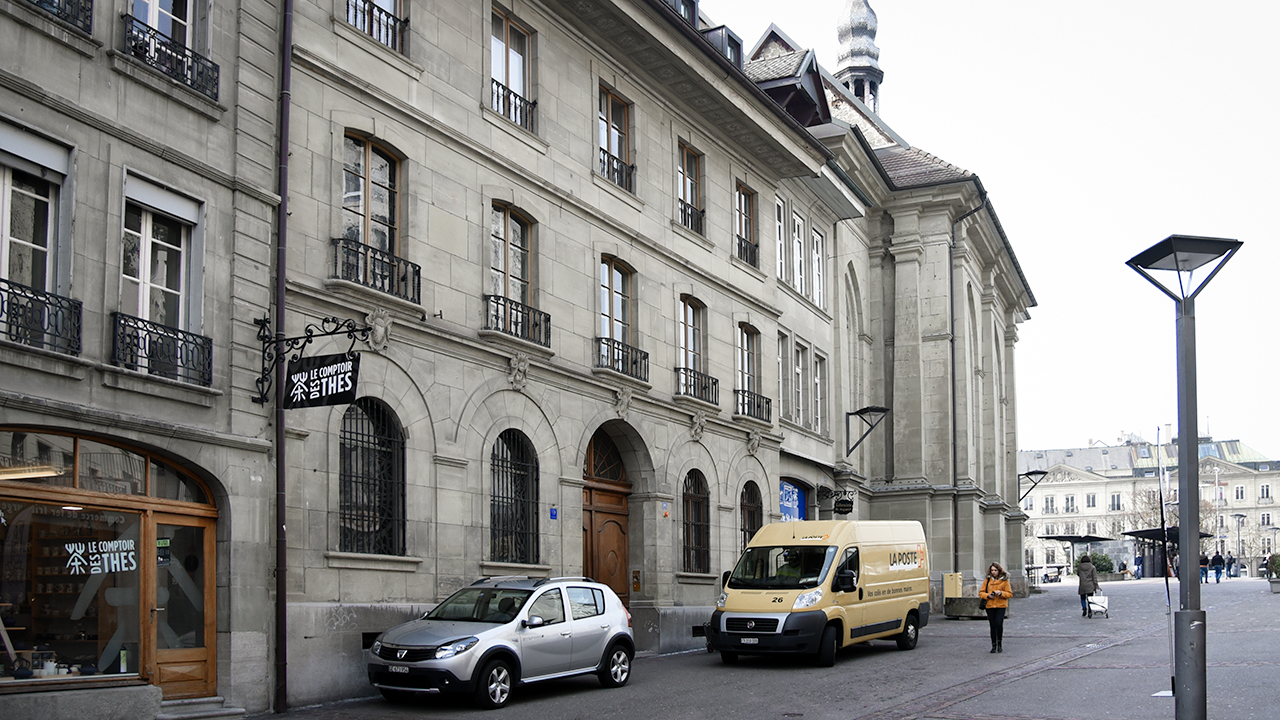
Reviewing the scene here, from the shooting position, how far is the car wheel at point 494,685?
49.6 ft

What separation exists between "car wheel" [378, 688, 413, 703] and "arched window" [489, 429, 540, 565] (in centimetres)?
425

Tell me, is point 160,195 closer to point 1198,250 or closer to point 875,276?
point 1198,250

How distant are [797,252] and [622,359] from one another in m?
11.5

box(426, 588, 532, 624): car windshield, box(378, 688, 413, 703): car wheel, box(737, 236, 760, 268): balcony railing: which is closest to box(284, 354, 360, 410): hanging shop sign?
box(426, 588, 532, 624): car windshield

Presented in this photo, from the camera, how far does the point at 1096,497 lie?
162250mm

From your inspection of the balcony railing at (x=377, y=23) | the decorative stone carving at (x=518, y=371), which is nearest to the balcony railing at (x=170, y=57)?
the balcony railing at (x=377, y=23)

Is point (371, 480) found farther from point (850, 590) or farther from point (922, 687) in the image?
point (850, 590)

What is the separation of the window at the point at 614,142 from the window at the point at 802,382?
9.93 m

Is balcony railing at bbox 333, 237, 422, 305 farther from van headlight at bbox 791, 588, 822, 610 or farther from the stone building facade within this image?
van headlight at bbox 791, 588, 822, 610

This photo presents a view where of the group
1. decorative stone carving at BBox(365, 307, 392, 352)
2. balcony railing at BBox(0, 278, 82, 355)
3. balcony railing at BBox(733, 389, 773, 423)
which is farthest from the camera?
balcony railing at BBox(733, 389, 773, 423)

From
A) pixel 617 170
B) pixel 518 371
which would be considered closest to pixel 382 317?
pixel 518 371

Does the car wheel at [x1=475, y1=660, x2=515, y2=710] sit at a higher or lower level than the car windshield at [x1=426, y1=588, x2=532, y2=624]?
lower

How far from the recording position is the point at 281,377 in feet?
51.9

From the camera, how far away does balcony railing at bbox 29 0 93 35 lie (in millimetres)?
13398
